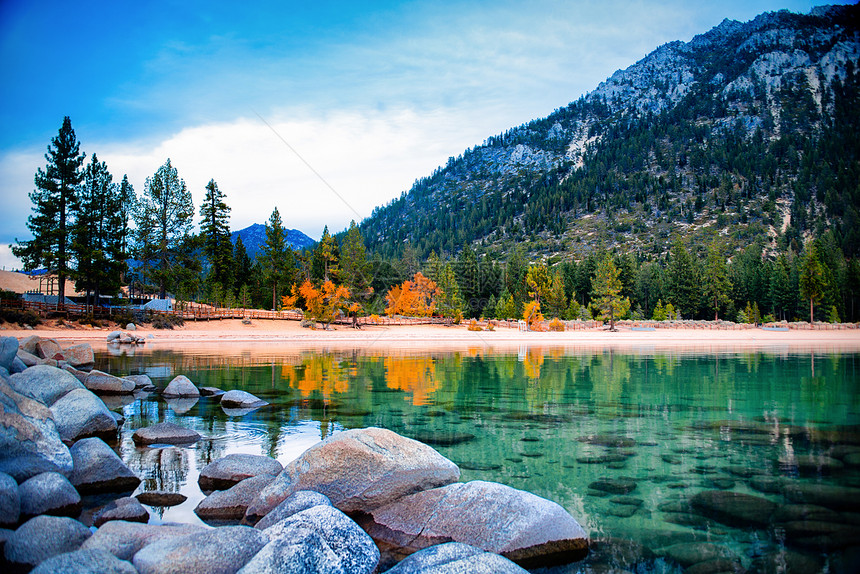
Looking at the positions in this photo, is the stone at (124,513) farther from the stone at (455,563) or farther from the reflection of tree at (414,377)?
the reflection of tree at (414,377)

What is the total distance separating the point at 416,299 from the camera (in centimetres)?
7175

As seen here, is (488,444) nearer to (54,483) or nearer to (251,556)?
(251,556)

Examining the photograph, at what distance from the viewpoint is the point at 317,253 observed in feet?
252

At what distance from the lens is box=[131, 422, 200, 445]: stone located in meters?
10.5

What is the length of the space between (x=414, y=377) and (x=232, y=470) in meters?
13.9

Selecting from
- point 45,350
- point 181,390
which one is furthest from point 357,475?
point 45,350

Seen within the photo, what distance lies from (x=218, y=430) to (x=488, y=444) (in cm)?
642

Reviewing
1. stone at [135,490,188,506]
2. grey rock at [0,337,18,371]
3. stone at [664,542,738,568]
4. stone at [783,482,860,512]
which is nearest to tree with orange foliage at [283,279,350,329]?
grey rock at [0,337,18,371]

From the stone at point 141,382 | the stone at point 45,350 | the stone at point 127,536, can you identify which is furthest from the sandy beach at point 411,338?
the stone at point 127,536

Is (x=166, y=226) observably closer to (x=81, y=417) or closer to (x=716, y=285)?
(x=81, y=417)

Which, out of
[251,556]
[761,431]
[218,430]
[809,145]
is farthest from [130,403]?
[809,145]

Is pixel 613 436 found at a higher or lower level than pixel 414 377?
higher

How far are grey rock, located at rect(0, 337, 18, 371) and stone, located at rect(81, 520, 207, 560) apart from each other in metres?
11.5

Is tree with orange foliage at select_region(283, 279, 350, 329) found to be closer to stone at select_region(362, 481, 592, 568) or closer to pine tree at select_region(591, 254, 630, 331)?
pine tree at select_region(591, 254, 630, 331)
